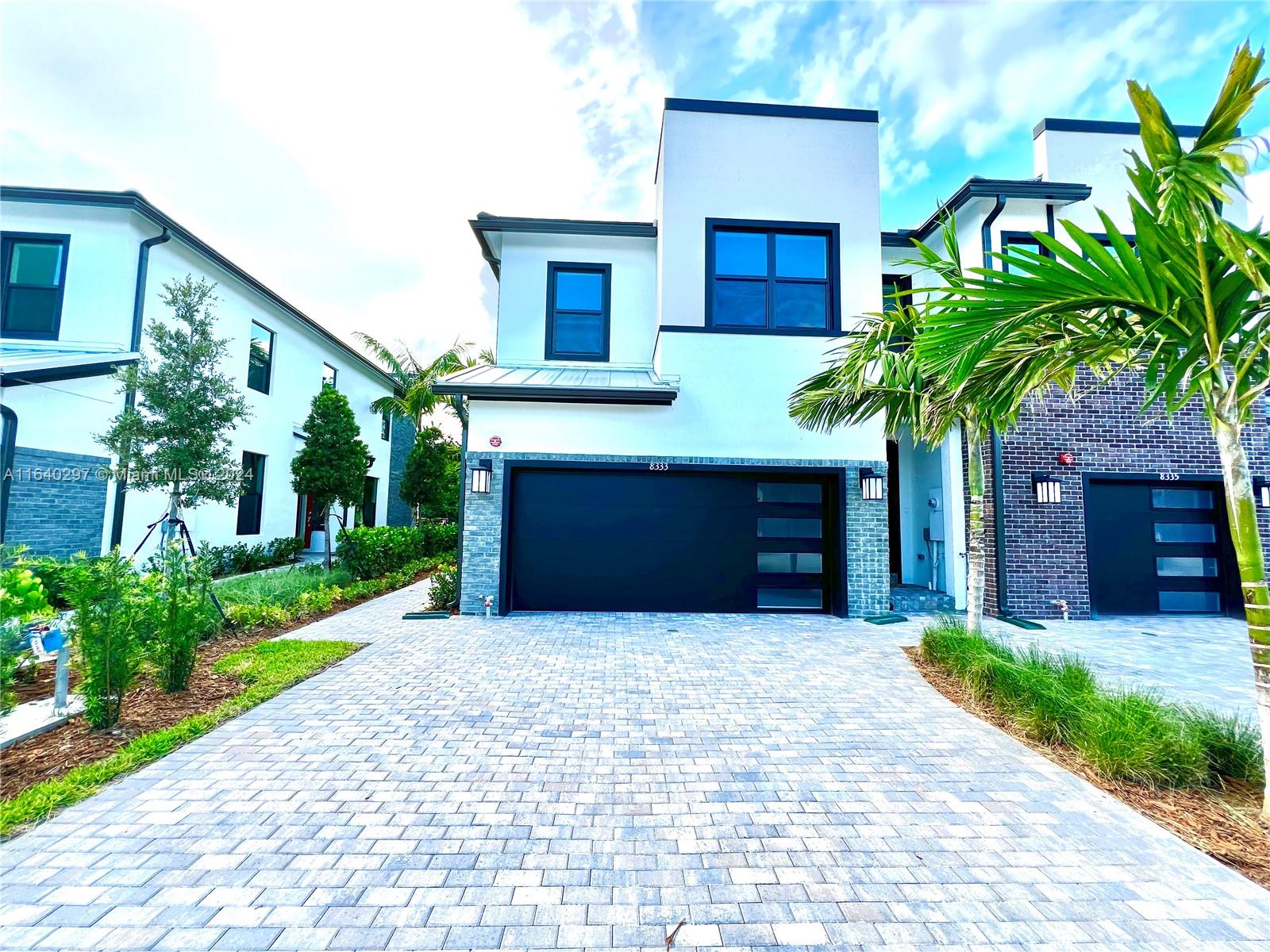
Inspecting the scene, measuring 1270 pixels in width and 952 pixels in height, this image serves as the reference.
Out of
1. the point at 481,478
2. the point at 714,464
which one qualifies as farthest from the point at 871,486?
the point at 481,478

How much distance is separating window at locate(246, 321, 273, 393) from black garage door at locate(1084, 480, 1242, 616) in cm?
1731

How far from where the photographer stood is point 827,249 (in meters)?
8.66

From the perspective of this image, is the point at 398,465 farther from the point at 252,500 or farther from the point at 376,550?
the point at 376,550

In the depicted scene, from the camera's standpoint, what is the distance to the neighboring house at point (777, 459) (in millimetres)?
8242

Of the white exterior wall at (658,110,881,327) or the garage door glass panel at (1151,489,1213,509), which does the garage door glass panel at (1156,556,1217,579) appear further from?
the white exterior wall at (658,110,881,327)

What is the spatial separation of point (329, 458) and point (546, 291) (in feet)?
22.2

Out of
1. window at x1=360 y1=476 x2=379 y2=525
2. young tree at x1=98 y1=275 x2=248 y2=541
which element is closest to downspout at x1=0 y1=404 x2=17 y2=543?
young tree at x1=98 y1=275 x2=248 y2=541

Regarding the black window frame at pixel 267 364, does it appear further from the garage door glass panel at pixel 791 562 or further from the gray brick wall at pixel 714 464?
the garage door glass panel at pixel 791 562

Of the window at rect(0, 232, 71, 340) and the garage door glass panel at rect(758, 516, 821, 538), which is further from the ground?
the window at rect(0, 232, 71, 340)

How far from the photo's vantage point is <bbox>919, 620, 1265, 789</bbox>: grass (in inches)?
128

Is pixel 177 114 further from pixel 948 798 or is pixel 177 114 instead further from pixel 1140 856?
pixel 1140 856

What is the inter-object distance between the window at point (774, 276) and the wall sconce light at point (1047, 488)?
4.06 metres

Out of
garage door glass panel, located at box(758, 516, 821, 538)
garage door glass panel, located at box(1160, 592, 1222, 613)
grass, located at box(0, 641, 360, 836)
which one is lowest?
grass, located at box(0, 641, 360, 836)

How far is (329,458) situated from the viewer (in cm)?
1196
